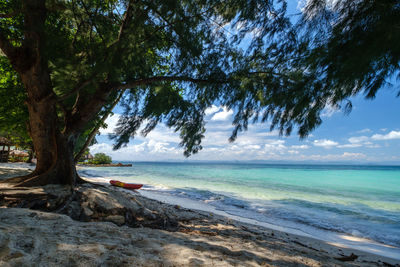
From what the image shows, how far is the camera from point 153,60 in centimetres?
452

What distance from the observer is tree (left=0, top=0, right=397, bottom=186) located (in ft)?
8.16

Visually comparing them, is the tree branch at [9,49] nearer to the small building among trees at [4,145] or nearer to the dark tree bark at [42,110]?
the dark tree bark at [42,110]

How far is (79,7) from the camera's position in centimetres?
305

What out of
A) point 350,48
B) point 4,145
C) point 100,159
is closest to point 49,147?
point 350,48

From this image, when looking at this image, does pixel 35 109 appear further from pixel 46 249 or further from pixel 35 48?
pixel 46 249

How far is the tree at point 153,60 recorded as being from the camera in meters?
2.49

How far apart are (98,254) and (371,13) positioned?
9.81 ft

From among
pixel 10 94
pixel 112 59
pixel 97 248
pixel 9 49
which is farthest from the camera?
pixel 10 94

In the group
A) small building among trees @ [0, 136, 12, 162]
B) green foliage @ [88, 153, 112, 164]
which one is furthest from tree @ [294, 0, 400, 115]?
green foliage @ [88, 153, 112, 164]

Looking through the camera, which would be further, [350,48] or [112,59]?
[112,59]

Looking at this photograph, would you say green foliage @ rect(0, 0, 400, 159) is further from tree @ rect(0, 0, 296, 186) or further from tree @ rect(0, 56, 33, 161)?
tree @ rect(0, 56, 33, 161)

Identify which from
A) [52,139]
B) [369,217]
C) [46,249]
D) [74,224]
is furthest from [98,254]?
[369,217]

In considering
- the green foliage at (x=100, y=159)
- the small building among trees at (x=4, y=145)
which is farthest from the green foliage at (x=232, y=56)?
the green foliage at (x=100, y=159)

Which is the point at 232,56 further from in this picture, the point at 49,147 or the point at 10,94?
the point at 10,94
